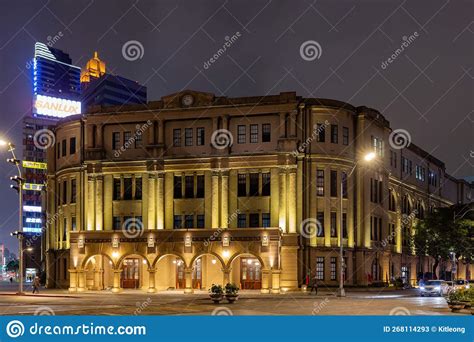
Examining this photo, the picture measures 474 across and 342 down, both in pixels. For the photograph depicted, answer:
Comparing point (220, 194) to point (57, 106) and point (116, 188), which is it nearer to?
point (116, 188)

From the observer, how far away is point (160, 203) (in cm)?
6400

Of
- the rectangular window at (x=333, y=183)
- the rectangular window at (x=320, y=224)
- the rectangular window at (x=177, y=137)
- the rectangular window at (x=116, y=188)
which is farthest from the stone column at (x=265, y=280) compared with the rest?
the rectangular window at (x=116, y=188)

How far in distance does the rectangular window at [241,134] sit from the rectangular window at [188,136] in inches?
174

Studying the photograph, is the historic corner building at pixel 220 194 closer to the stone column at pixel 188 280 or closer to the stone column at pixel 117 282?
the stone column at pixel 117 282

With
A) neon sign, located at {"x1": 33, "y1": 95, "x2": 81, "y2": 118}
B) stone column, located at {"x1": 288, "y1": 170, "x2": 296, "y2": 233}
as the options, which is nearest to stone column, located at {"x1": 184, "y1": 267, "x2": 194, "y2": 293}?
stone column, located at {"x1": 288, "y1": 170, "x2": 296, "y2": 233}

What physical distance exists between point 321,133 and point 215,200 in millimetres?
11102

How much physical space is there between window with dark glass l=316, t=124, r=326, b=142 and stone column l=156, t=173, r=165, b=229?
1435 centimetres

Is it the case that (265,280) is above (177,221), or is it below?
below

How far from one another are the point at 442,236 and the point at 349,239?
2132 centimetres

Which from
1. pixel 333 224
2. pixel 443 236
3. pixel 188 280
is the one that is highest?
pixel 333 224

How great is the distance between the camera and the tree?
265 feet

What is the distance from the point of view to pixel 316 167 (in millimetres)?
62938

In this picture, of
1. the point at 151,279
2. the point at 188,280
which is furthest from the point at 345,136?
the point at 151,279

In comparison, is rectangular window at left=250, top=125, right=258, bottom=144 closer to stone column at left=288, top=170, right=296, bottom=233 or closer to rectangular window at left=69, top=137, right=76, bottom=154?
stone column at left=288, top=170, right=296, bottom=233
